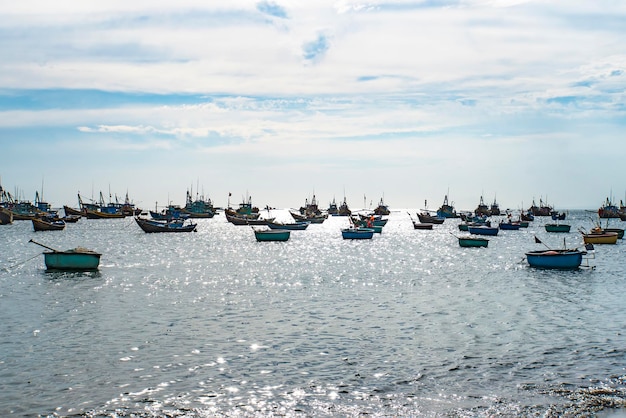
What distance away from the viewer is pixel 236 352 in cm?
2139

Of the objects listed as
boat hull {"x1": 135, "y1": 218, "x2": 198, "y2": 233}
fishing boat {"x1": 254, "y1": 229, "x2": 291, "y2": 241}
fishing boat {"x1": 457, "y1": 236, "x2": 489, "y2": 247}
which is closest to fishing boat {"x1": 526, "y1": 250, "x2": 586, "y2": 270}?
fishing boat {"x1": 457, "y1": 236, "x2": 489, "y2": 247}

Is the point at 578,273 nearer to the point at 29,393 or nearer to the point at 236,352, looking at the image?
the point at 236,352

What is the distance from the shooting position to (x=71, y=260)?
153 ft

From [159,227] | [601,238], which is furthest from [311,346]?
[159,227]

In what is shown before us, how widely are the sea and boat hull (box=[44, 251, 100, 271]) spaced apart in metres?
1.00

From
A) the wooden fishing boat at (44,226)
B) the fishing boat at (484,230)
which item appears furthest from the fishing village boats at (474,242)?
the wooden fishing boat at (44,226)

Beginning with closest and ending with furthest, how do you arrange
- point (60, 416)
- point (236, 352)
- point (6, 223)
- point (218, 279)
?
point (60, 416)
point (236, 352)
point (218, 279)
point (6, 223)

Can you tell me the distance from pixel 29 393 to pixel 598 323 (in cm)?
2427

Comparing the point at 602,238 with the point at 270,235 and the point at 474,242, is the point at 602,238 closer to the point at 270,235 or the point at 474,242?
the point at 474,242

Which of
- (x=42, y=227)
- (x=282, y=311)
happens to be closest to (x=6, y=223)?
(x=42, y=227)

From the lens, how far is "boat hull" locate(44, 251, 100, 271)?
46.5 meters

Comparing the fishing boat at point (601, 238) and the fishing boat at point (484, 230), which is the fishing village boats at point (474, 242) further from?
the fishing boat at point (484, 230)

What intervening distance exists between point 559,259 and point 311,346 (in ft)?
113

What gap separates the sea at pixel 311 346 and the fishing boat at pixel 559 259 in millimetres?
2934
